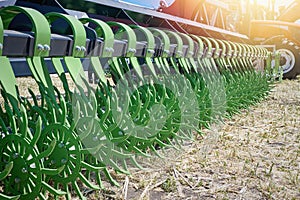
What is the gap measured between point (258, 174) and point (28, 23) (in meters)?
1.21

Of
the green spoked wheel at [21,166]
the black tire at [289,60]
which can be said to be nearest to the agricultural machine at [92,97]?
the green spoked wheel at [21,166]

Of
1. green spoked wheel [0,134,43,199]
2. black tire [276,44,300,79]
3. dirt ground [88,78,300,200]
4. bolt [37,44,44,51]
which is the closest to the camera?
green spoked wheel [0,134,43,199]

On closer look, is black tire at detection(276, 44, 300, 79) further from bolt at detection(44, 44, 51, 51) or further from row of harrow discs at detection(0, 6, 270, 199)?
bolt at detection(44, 44, 51, 51)

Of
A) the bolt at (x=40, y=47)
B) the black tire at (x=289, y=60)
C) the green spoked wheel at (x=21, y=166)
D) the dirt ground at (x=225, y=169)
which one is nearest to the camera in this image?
the green spoked wheel at (x=21, y=166)

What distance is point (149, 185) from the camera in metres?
1.62

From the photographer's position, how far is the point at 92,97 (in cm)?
138

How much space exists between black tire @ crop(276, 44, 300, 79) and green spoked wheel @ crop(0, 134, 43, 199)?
5896 millimetres

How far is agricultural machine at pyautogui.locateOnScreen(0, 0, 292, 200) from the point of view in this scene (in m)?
1.17

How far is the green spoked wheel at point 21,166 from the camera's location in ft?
3.62

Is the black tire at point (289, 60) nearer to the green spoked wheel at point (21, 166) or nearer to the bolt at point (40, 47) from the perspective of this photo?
the bolt at point (40, 47)

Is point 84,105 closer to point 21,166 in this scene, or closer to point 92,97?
point 92,97

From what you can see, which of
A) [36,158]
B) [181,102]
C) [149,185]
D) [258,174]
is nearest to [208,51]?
[181,102]

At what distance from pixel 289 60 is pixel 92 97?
5.75 m

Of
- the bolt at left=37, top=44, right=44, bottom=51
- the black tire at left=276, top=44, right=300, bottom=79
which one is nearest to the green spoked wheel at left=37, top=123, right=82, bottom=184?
the bolt at left=37, top=44, right=44, bottom=51
